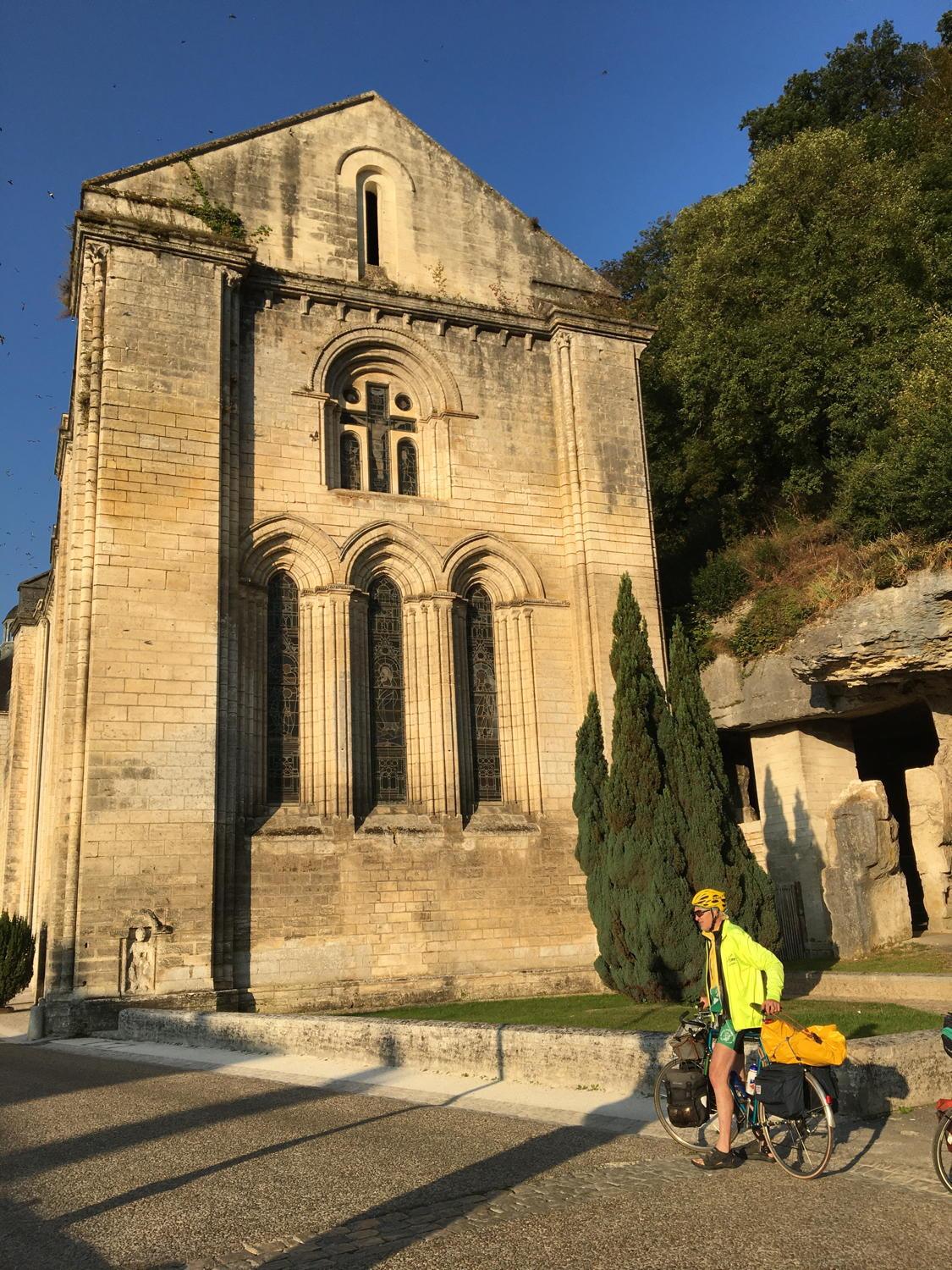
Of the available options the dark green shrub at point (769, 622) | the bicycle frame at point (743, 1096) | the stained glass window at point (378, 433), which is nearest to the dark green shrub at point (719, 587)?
the dark green shrub at point (769, 622)

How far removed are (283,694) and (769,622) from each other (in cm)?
931

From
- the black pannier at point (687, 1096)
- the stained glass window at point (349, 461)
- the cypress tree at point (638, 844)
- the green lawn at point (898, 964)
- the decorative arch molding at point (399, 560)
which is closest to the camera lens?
the black pannier at point (687, 1096)

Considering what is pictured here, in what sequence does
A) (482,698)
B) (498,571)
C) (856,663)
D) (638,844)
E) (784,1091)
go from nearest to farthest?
(784,1091) → (638,844) → (856,663) → (482,698) → (498,571)

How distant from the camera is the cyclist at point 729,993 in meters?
6.18

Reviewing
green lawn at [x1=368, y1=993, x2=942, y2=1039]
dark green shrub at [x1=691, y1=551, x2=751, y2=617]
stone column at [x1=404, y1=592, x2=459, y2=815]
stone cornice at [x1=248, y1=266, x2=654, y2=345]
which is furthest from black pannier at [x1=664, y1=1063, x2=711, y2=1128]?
dark green shrub at [x1=691, y1=551, x2=751, y2=617]

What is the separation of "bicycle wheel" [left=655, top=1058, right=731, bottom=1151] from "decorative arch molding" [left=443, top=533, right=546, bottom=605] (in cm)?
1333

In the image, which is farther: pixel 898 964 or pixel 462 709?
pixel 462 709

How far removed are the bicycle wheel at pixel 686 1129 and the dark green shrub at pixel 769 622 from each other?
14.2 m

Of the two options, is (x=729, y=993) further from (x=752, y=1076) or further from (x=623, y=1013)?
(x=623, y=1013)

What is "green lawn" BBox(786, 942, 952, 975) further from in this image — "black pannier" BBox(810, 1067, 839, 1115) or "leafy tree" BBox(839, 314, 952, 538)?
"black pannier" BBox(810, 1067, 839, 1115)

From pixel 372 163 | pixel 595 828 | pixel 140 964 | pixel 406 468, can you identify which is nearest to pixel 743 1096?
pixel 595 828

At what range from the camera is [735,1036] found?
6.28 metres

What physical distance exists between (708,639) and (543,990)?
803cm

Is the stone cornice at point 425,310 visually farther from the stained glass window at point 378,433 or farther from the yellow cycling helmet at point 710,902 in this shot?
the yellow cycling helmet at point 710,902
